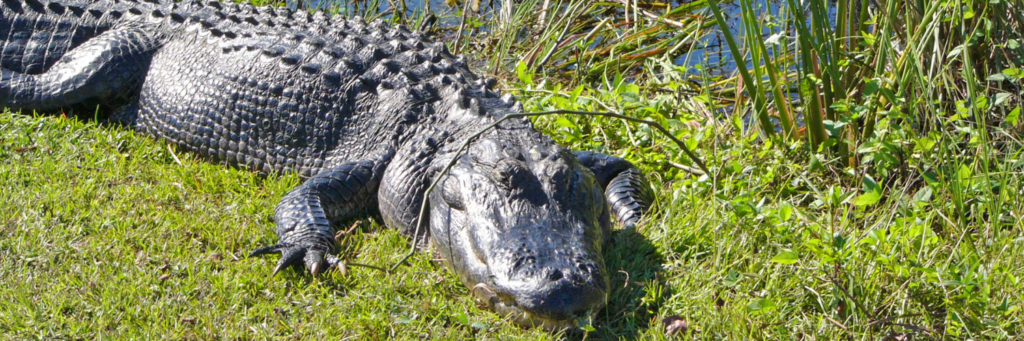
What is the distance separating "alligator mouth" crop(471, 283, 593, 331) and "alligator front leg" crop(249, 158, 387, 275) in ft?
2.20

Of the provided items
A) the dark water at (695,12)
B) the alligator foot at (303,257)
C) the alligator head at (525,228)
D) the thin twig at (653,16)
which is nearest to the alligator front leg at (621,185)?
the alligator head at (525,228)

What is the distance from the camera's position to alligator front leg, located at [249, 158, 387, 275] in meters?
3.56

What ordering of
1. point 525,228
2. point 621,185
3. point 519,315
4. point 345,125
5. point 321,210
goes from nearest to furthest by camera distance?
point 519,315 < point 525,228 < point 321,210 < point 621,185 < point 345,125

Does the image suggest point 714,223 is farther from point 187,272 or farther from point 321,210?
point 187,272

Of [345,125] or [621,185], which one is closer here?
[621,185]

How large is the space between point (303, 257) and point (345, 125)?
3.01 ft

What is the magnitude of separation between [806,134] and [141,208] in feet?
9.53

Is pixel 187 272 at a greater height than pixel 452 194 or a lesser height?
lesser

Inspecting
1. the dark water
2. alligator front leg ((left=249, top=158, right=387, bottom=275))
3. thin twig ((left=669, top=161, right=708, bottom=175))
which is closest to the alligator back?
alligator front leg ((left=249, top=158, right=387, bottom=275))

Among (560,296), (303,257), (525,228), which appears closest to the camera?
(560,296)

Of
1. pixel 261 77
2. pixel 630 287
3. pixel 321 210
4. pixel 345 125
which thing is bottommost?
pixel 630 287

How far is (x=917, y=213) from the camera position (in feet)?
11.7

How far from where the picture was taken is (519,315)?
10.1 ft

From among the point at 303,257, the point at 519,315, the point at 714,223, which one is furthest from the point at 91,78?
the point at 714,223
